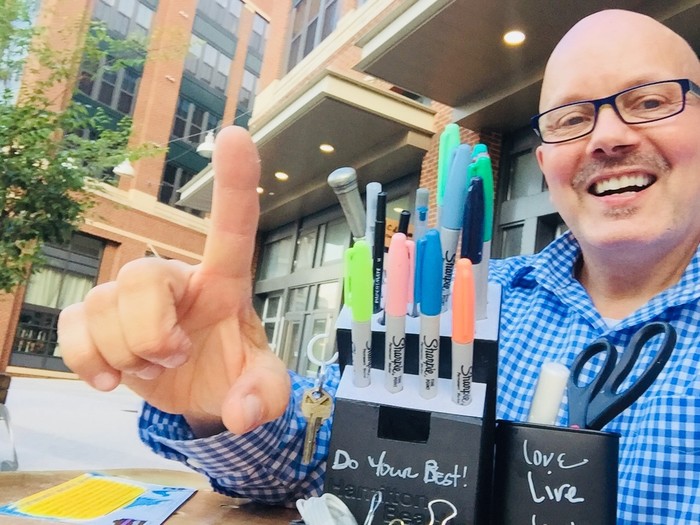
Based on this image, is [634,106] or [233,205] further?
[634,106]

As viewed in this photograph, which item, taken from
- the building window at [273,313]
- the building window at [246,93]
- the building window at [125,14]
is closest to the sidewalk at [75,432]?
the building window at [273,313]

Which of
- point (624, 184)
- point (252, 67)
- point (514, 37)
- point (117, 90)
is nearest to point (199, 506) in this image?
point (624, 184)

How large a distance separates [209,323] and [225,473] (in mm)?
292

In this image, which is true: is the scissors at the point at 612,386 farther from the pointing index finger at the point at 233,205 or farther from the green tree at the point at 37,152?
the green tree at the point at 37,152

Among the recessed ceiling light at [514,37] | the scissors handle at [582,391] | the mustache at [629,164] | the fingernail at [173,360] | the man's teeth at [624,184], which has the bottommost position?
the fingernail at [173,360]

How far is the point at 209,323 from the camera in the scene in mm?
674

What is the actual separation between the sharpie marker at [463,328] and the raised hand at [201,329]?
20cm

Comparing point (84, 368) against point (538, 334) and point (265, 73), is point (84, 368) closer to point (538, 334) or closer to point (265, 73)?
point (538, 334)

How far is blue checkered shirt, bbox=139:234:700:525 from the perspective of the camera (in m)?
0.76

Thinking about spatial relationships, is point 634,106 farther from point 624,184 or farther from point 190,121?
point 190,121

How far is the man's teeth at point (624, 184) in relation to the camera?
0.99m

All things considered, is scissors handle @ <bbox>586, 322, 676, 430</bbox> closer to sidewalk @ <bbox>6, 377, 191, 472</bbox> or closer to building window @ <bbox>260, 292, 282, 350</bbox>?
sidewalk @ <bbox>6, 377, 191, 472</bbox>

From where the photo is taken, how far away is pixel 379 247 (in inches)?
24.3

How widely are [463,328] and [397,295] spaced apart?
2.5 inches
